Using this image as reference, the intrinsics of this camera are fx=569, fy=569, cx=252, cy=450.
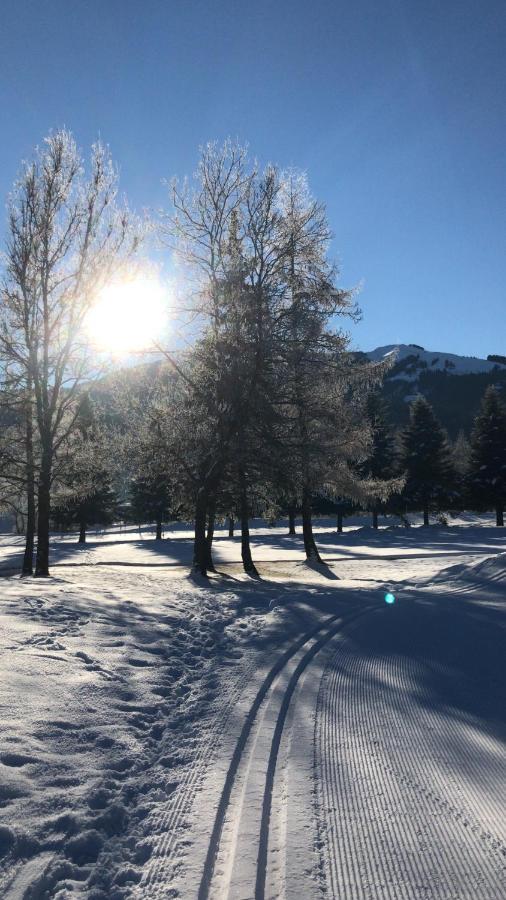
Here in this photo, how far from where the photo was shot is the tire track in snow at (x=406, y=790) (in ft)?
9.23

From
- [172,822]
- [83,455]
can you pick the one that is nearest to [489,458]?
[83,455]

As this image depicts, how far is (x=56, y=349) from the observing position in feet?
44.5

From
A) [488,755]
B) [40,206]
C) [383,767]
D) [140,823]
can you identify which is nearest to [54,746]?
[140,823]

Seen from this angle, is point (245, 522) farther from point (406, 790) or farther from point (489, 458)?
point (489, 458)

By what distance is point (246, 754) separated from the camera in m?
4.17

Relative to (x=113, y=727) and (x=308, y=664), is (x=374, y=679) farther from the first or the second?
(x=113, y=727)

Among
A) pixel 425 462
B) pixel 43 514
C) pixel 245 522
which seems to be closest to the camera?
pixel 43 514

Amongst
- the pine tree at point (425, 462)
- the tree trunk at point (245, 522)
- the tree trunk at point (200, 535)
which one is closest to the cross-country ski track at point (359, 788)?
the tree trunk at point (200, 535)

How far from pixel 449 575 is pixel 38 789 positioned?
1318cm

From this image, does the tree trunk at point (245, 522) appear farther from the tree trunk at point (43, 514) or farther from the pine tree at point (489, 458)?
the pine tree at point (489, 458)

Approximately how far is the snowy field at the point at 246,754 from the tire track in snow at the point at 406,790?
14 mm

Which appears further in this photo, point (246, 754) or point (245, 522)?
A: point (245, 522)

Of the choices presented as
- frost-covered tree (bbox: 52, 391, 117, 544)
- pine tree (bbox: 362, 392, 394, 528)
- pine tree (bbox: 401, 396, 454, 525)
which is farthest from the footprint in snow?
pine tree (bbox: 401, 396, 454, 525)

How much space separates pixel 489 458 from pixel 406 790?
136ft
